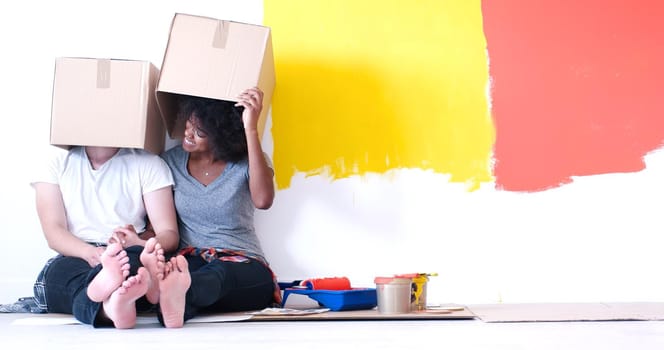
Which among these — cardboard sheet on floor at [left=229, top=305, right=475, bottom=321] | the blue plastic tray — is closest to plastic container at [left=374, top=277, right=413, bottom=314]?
cardboard sheet on floor at [left=229, top=305, right=475, bottom=321]

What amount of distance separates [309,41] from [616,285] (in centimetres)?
117

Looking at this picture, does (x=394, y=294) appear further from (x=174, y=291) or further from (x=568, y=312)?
(x=174, y=291)

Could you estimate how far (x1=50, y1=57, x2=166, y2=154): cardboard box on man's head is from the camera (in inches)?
79.4

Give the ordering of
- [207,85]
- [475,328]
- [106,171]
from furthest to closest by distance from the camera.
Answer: [106,171] → [207,85] → [475,328]

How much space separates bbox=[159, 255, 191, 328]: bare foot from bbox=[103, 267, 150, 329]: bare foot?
6 cm

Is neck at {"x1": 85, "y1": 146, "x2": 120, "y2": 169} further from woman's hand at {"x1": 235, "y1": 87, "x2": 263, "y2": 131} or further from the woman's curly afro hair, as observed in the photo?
woman's hand at {"x1": 235, "y1": 87, "x2": 263, "y2": 131}

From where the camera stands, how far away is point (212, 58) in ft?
6.72

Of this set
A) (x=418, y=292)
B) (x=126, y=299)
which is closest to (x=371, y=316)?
(x=418, y=292)

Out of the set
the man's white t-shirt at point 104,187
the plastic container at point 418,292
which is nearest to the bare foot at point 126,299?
the man's white t-shirt at point 104,187

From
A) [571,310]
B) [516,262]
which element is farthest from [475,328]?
[516,262]

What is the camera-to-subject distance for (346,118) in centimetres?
243

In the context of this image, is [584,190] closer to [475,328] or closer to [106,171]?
[475,328]

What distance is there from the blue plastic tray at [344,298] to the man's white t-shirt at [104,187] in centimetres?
48

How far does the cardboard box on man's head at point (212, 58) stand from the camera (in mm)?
2033
